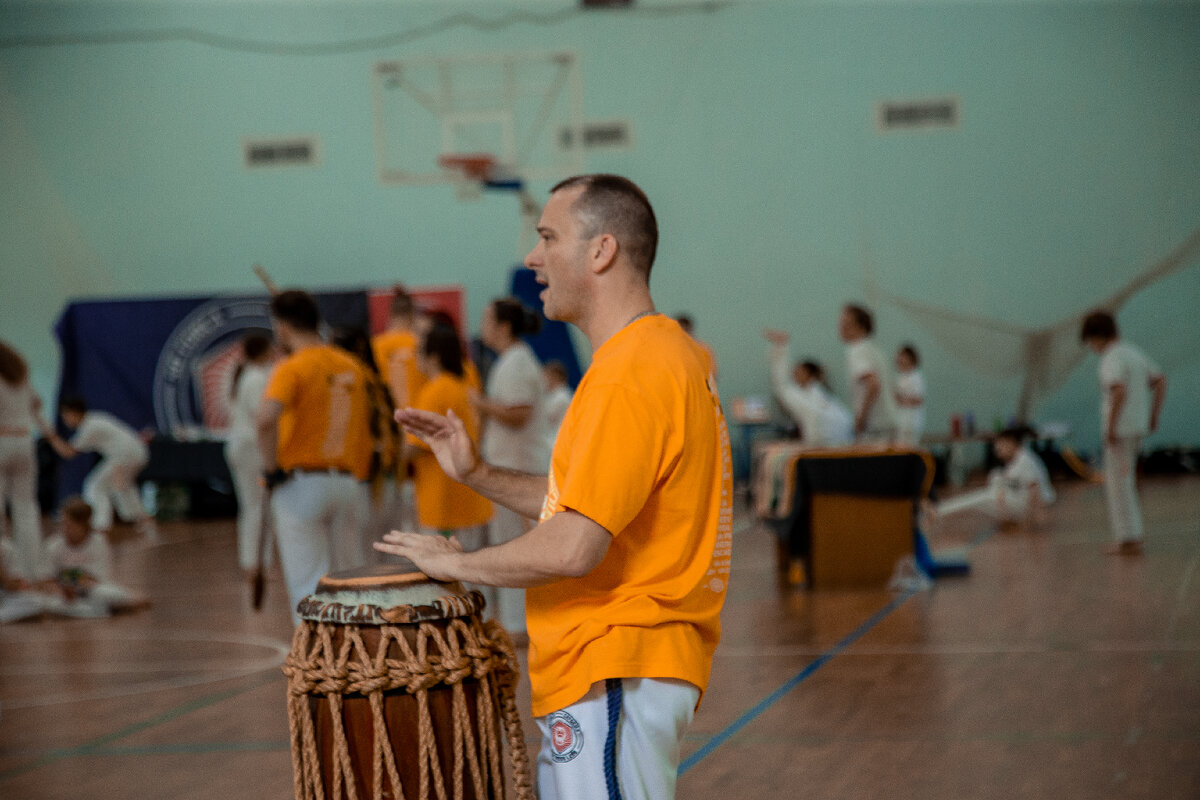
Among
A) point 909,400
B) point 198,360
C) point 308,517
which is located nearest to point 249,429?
point 308,517

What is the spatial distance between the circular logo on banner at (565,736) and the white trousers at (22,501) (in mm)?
6102

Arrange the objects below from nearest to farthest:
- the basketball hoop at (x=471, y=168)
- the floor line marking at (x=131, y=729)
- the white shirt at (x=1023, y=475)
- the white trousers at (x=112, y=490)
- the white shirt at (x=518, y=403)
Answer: the floor line marking at (x=131, y=729) → the white shirt at (x=518, y=403) → the white shirt at (x=1023, y=475) → the basketball hoop at (x=471, y=168) → the white trousers at (x=112, y=490)

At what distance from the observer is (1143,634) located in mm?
5059

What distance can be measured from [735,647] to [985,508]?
5.24 m

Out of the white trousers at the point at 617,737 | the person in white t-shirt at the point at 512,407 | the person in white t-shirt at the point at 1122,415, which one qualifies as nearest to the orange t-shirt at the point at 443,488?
the person in white t-shirt at the point at 512,407

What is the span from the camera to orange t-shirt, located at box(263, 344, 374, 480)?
455 centimetres

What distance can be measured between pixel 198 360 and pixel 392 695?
1042 cm

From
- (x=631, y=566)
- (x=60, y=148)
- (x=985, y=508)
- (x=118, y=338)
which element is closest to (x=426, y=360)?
(x=631, y=566)

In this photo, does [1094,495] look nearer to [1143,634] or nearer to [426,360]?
[1143,634]

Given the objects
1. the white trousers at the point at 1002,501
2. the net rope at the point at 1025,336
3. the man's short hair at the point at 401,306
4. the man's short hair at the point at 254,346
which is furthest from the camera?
the net rope at the point at 1025,336

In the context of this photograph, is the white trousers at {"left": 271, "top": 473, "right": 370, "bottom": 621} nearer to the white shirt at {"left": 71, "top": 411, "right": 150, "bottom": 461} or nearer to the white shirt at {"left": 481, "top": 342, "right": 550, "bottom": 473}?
the white shirt at {"left": 481, "top": 342, "right": 550, "bottom": 473}

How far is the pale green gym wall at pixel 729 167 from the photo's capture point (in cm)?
1262

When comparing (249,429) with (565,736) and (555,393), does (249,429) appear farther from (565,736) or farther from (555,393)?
(565,736)

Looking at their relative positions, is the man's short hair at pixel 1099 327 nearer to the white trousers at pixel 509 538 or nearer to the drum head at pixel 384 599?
the white trousers at pixel 509 538
